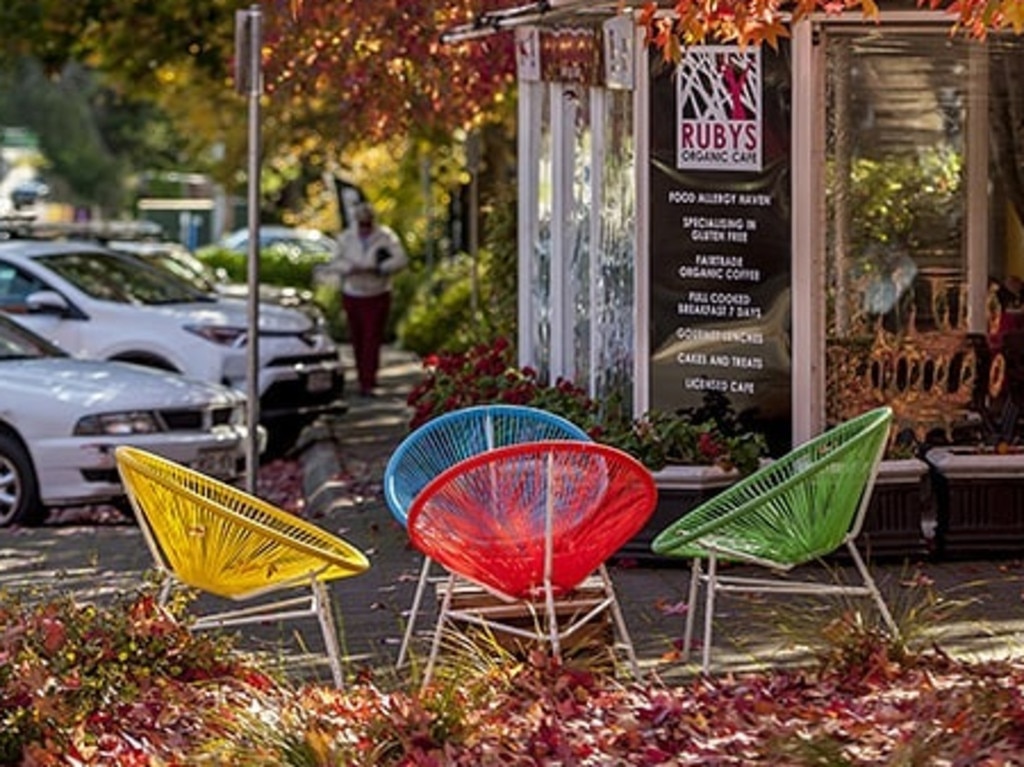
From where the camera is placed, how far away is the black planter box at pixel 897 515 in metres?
12.2

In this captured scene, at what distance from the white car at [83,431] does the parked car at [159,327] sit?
3.12 metres

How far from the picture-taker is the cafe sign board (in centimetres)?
1274

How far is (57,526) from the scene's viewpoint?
15867 mm

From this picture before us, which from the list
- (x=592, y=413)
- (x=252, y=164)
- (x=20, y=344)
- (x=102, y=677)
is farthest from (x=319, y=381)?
(x=102, y=677)

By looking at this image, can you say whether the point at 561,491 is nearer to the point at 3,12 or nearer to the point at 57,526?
the point at 57,526

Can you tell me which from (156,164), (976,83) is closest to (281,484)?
(976,83)

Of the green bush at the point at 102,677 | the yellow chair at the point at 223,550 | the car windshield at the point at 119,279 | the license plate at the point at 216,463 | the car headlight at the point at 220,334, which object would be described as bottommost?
the green bush at the point at 102,677

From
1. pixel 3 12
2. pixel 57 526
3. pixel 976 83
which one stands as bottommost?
pixel 57 526

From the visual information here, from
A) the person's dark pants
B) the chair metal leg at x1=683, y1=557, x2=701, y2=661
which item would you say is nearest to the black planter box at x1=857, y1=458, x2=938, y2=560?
the chair metal leg at x1=683, y1=557, x2=701, y2=661

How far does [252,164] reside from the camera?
14.6 m

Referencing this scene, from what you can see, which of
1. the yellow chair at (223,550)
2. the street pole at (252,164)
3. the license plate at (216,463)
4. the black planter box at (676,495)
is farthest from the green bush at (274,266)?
the yellow chair at (223,550)

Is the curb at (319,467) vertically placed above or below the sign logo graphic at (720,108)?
below

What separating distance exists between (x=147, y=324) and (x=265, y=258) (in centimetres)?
2434

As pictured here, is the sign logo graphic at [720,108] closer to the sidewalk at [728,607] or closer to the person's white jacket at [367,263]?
the sidewalk at [728,607]
